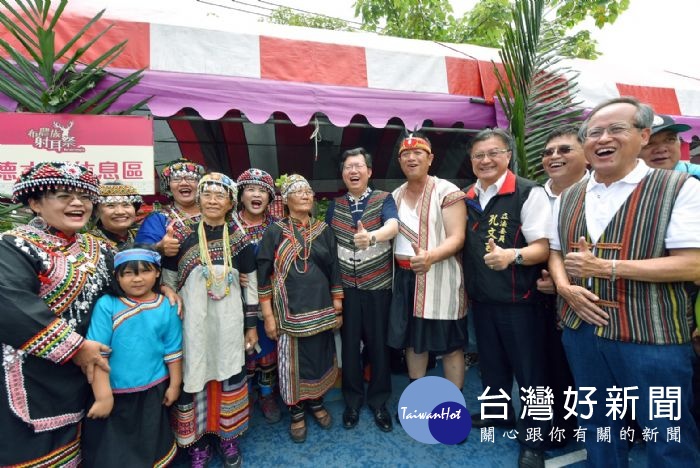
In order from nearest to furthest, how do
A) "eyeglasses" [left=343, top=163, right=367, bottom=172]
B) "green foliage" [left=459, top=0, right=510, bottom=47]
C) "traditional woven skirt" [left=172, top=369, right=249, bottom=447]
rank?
"traditional woven skirt" [left=172, top=369, right=249, bottom=447], "eyeglasses" [left=343, top=163, right=367, bottom=172], "green foliage" [left=459, top=0, right=510, bottom=47]

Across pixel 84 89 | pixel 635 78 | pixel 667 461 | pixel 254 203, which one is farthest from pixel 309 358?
pixel 635 78

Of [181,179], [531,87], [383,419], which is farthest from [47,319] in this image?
[531,87]

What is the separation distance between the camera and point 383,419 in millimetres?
2631

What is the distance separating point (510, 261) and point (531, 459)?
4.47ft

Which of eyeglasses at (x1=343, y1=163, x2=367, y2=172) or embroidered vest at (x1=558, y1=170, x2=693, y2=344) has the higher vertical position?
eyeglasses at (x1=343, y1=163, x2=367, y2=172)

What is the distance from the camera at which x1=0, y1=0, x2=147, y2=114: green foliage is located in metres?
2.39

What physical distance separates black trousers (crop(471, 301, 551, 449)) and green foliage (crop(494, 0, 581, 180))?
1517mm

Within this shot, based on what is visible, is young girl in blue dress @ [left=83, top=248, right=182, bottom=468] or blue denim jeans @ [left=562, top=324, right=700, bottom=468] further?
young girl in blue dress @ [left=83, top=248, right=182, bottom=468]

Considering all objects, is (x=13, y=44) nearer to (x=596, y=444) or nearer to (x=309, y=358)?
(x=309, y=358)

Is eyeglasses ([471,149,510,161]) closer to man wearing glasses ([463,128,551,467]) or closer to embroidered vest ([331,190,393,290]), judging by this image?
man wearing glasses ([463,128,551,467])

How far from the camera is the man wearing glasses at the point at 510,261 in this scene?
2.12 meters

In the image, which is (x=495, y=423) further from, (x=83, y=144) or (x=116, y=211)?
(x=83, y=144)

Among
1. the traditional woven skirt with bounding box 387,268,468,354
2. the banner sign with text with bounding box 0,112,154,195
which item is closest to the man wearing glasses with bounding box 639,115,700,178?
the traditional woven skirt with bounding box 387,268,468,354

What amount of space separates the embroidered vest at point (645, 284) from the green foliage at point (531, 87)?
5.31 ft
